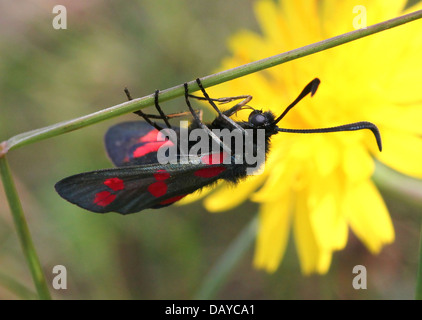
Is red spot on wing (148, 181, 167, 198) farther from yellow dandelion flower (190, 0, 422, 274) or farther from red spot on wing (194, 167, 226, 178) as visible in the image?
yellow dandelion flower (190, 0, 422, 274)

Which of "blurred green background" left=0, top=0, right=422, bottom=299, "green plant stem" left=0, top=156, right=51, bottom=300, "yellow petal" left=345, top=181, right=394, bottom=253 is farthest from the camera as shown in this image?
"blurred green background" left=0, top=0, right=422, bottom=299

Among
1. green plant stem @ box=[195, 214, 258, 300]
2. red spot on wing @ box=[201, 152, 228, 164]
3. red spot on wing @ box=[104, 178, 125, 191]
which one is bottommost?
green plant stem @ box=[195, 214, 258, 300]

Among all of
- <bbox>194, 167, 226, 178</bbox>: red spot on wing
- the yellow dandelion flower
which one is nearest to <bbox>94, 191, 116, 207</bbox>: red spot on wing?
<bbox>194, 167, 226, 178</bbox>: red spot on wing

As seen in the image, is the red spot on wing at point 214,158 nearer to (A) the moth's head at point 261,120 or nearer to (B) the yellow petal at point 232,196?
(A) the moth's head at point 261,120

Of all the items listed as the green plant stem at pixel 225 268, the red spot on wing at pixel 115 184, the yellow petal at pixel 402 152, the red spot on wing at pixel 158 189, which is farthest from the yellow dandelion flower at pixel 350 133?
the red spot on wing at pixel 115 184
